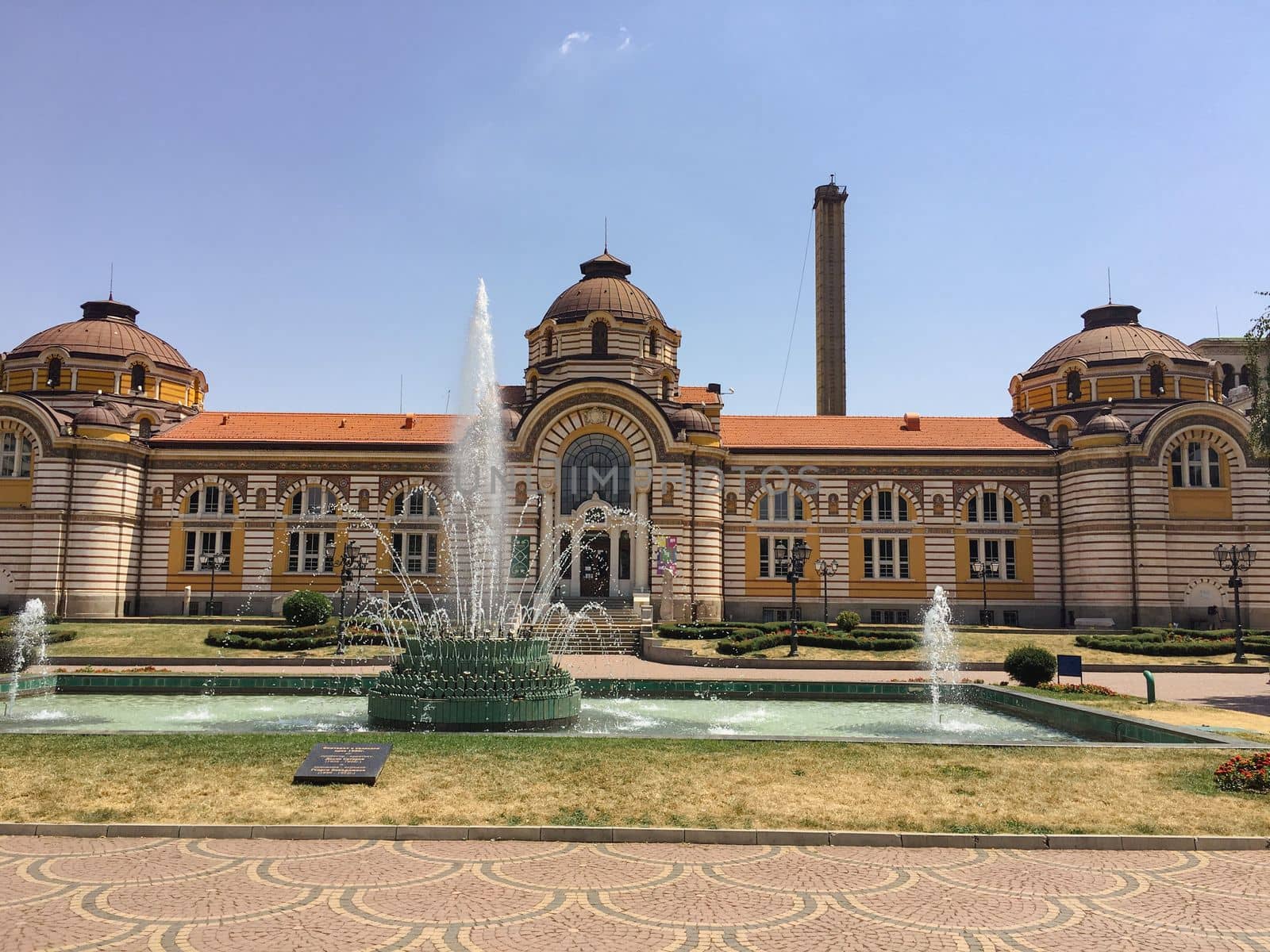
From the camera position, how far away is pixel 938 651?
34.6m

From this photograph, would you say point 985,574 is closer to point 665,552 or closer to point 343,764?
point 665,552

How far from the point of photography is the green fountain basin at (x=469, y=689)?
18828mm

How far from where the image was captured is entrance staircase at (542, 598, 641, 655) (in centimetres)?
3772

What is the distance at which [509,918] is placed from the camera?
8609 mm

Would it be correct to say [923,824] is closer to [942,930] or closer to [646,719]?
[942,930]

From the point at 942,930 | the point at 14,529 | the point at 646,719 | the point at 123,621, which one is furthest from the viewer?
the point at 14,529

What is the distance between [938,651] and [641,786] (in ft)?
78.9

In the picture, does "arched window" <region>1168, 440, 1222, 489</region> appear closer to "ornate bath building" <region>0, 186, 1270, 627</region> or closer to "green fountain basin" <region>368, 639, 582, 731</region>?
"ornate bath building" <region>0, 186, 1270, 627</region>

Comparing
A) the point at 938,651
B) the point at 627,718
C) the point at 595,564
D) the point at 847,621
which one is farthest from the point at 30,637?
the point at 938,651

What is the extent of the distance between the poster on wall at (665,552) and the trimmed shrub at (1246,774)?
31.0 metres

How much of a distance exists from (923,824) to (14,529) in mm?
45572

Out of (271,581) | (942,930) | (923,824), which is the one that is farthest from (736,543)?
(942,930)

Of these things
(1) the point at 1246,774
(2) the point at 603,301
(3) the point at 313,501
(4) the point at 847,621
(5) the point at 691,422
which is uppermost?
(2) the point at 603,301

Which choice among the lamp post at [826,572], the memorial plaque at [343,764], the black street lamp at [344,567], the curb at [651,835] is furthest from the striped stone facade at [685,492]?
the curb at [651,835]
